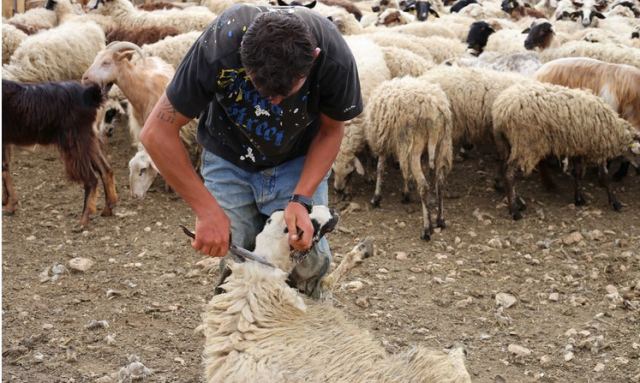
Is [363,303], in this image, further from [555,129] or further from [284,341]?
[555,129]

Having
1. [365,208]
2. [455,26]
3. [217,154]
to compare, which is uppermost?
[217,154]

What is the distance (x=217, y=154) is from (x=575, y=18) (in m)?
11.7

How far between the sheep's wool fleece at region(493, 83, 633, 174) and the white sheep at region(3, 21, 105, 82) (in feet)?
15.4

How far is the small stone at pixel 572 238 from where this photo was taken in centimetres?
593

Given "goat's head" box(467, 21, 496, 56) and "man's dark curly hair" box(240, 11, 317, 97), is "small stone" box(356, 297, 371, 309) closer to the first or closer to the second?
"man's dark curly hair" box(240, 11, 317, 97)

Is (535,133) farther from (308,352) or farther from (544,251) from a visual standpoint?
(308,352)

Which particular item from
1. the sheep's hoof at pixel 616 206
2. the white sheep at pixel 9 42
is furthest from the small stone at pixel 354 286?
the white sheep at pixel 9 42

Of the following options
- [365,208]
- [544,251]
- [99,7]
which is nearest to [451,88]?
[365,208]

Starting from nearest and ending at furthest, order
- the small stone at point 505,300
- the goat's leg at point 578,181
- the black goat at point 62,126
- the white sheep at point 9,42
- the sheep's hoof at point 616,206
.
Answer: the small stone at point 505,300 → the black goat at point 62,126 → the sheep's hoof at point 616,206 → the goat's leg at point 578,181 → the white sheep at point 9,42

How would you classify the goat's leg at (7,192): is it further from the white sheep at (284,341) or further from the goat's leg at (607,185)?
the goat's leg at (607,185)

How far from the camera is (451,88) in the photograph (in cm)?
706

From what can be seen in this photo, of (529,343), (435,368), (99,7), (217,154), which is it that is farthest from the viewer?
(99,7)

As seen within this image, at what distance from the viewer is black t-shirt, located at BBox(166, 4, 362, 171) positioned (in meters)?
2.52

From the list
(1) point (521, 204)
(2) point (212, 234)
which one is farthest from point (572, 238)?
(2) point (212, 234)
